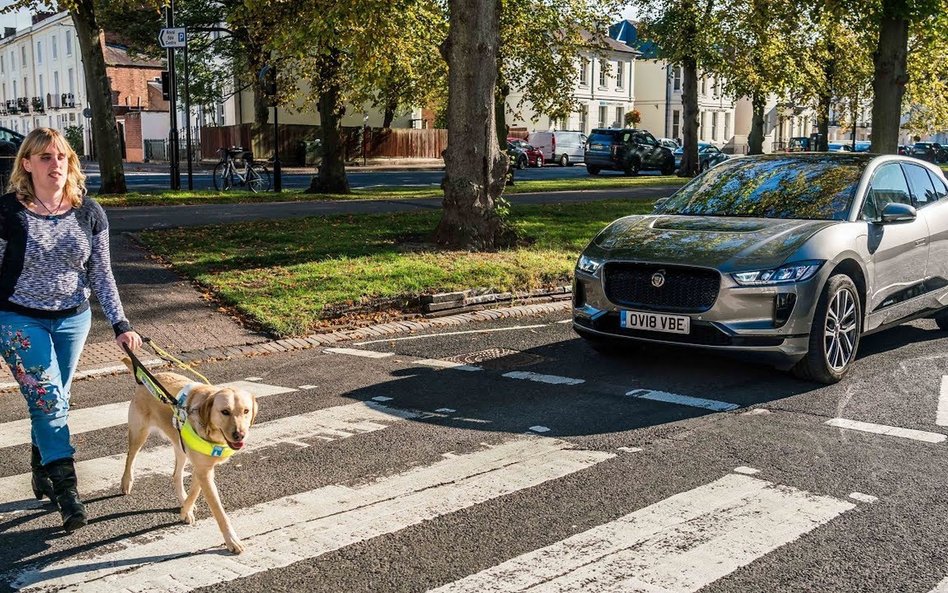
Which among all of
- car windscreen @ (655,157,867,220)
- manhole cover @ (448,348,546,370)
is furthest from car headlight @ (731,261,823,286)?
manhole cover @ (448,348,546,370)

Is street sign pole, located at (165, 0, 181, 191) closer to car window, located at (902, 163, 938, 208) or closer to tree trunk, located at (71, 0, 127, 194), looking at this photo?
tree trunk, located at (71, 0, 127, 194)

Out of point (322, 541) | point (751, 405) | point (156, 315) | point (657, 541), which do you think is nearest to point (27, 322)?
point (322, 541)

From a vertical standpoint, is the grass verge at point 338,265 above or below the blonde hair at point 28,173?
below

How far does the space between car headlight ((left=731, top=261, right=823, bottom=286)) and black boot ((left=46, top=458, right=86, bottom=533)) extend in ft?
16.0

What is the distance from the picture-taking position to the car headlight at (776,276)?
747cm

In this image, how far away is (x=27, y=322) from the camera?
4.71 metres

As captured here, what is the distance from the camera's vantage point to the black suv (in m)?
42.6

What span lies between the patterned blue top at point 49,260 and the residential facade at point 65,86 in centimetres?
5478

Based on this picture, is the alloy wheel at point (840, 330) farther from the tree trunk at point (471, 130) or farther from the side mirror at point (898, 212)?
the tree trunk at point (471, 130)

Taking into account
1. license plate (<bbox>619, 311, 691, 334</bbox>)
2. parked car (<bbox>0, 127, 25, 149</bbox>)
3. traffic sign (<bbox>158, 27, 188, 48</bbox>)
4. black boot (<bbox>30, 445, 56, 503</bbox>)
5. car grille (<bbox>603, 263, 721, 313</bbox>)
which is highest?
traffic sign (<bbox>158, 27, 188, 48</bbox>)

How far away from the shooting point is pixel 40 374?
469 centimetres

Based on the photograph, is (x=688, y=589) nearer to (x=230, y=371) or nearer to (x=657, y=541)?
(x=657, y=541)

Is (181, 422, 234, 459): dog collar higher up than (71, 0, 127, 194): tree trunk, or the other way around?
(71, 0, 127, 194): tree trunk

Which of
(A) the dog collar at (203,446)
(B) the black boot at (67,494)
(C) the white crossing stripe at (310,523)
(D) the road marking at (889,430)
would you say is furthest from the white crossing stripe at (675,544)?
(B) the black boot at (67,494)
